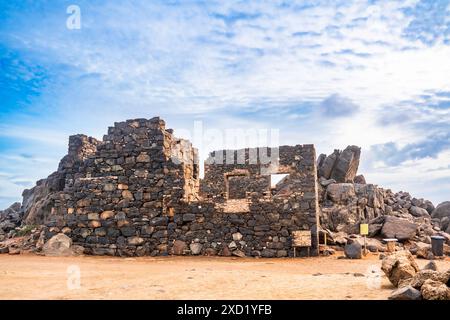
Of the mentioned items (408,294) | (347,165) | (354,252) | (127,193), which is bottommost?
(354,252)

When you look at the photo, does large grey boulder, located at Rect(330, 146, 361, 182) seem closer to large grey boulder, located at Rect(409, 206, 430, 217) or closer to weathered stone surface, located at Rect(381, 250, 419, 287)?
large grey boulder, located at Rect(409, 206, 430, 217)

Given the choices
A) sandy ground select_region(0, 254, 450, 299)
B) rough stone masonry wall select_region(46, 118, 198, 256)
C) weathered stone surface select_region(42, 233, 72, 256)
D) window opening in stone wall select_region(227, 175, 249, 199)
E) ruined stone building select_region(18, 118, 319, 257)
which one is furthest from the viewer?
window opening in stone wall select_region(227, 175, 249, 199)

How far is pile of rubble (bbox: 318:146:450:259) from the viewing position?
1528 cm

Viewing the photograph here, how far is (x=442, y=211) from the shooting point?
23.7 m

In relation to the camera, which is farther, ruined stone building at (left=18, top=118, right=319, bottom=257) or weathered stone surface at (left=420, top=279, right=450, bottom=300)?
ruined stone building at (left=18, top=118, right=319, bottom=257)

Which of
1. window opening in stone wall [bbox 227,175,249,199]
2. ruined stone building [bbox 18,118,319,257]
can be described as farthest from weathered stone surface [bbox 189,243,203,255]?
window opening in stone wall [bbox 227,175,249,199]

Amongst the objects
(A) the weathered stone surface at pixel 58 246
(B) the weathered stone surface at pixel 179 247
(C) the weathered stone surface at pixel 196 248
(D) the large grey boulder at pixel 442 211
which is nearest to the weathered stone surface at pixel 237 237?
(C) the weathered stone surface at pixel 196 248

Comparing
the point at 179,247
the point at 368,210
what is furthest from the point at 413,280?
the point at 368,210

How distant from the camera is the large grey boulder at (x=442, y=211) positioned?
2351cm

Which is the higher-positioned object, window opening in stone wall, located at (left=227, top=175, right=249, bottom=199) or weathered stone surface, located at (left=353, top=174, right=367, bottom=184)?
weathered stone surface, located at (left=353, top=174, right=367, bottom=184)

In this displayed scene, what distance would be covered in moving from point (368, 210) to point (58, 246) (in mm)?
16052

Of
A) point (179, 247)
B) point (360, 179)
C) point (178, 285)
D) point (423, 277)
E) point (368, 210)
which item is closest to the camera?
point (423, 277)

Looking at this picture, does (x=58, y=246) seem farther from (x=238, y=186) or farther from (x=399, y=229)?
(x=399, y=229)

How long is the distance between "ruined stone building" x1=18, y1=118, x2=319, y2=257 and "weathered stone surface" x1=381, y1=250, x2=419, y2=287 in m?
5.55
